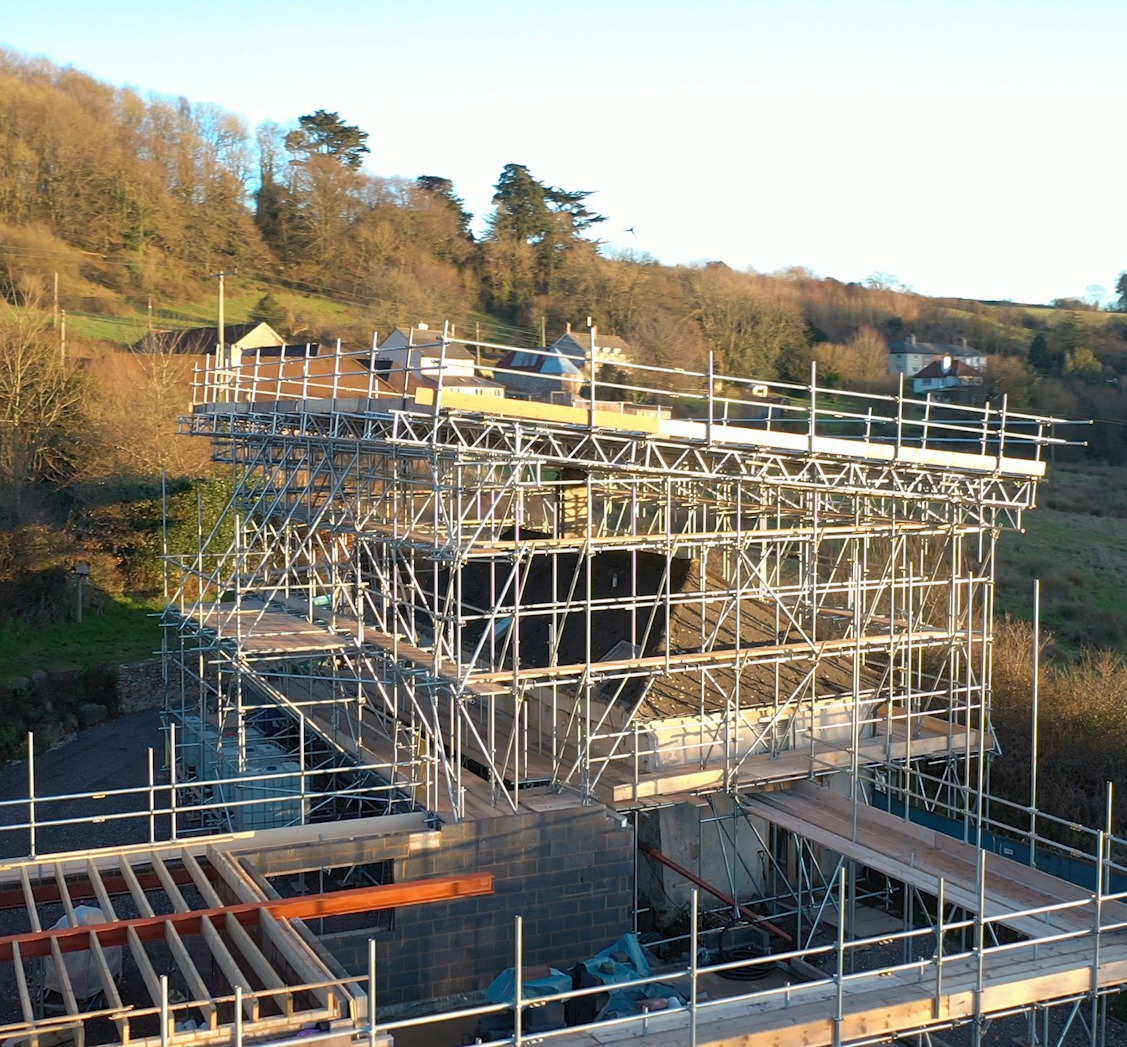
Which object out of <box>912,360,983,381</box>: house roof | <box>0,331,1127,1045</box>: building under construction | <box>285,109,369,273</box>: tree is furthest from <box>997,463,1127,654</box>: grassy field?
<box>285,109,369,273</box>: tree

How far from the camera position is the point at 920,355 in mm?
52281

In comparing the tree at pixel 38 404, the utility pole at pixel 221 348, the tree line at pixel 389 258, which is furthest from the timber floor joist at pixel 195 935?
the tree line at pixel 389 258

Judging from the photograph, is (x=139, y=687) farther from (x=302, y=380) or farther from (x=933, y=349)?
(x=933, y=349)

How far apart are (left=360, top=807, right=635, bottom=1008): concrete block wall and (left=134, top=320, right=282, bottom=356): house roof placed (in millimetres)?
23606

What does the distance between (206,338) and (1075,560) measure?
2697 centimetres

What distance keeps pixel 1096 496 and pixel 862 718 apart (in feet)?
75.1

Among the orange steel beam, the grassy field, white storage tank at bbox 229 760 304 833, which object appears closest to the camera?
the orange steel beam

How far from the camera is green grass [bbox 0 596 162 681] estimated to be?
22.7m

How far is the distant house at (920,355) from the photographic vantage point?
51.2 metres

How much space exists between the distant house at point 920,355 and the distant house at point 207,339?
83.4ft

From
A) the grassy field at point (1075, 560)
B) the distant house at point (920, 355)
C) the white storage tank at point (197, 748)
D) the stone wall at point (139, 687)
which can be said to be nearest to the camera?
the white storage tank at point (197, 748)

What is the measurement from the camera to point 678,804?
13.8m

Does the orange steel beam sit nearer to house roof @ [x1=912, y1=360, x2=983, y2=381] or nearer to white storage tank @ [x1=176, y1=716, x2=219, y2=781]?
white storage tank @ [x1=176, y1=716, x2=219, y2=781]

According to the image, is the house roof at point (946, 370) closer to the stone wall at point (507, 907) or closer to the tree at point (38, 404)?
the tree at point (38, 404)
